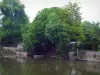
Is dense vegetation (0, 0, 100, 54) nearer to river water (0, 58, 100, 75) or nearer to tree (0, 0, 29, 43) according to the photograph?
tree (0, 0, 29, 43)

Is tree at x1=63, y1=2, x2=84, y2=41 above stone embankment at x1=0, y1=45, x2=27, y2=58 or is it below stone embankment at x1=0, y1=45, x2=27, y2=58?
above

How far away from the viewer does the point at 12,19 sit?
1836 inches

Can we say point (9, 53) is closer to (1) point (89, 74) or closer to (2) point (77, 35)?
(2) point (77, 35)

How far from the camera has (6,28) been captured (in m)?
46.4

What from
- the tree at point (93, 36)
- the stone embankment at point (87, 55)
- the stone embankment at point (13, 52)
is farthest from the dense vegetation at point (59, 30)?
the stone embankment at point (13, 52)

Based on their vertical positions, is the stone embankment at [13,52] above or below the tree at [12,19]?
below

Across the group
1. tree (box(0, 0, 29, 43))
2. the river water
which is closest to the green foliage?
tree (box(0, 0, 29, 43))

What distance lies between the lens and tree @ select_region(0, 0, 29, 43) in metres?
45.9

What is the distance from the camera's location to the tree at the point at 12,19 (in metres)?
45.9

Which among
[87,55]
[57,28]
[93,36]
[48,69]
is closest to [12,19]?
[57,28]

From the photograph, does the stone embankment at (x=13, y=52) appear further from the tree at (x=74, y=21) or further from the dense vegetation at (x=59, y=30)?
the tree at (x=74, y=21)

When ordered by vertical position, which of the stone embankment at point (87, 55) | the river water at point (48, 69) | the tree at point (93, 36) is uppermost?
the tree at point (93, 36)

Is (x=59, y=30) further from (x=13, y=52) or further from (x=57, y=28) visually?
(x=13, y=52)

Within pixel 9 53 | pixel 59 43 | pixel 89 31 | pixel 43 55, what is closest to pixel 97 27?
pixel 89 31
